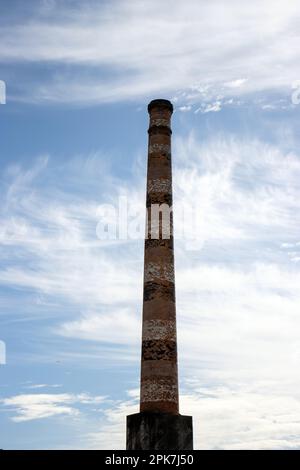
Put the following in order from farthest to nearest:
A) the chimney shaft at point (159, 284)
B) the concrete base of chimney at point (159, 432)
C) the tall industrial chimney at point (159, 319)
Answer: the chimney shaft at point (159, 284)
the tall industrial chimney at point (159, 319)
the concrete base of chimney at point (159, 432)

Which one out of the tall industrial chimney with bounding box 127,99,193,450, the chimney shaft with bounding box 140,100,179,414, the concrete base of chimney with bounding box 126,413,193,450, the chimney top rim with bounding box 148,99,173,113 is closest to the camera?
the concrete base of chimney with bounding box 126,413,193,450

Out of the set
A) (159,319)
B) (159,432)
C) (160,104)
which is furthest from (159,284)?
(160,104)

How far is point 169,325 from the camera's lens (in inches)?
766

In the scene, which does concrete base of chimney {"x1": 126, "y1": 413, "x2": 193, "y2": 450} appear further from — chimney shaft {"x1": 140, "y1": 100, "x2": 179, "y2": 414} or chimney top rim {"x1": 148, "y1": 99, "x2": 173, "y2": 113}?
chimney top rim {"x1": 148, "y1": 99, "x2": 173, "y2": 113}

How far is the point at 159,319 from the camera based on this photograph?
1941 cm

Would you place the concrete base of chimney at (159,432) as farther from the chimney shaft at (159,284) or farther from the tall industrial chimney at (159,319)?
the chimney shaft at (159,284)

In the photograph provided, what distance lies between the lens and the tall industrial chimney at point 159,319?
703 inches

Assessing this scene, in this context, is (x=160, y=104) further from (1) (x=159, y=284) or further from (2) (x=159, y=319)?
(2) (x=159, y=319)

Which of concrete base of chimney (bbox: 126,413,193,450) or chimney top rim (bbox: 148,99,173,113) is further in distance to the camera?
chimney top rim (bbox: 148,99,173,113)

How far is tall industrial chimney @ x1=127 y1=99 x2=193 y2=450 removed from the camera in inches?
703

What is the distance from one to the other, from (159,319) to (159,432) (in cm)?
351

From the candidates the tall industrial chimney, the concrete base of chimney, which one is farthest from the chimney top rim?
the concrete base of chimney

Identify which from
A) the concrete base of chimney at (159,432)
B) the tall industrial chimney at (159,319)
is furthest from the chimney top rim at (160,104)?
the concrete base of chimney at (159,432)

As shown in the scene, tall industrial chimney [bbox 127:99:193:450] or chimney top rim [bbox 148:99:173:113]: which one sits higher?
chimney top rim [bbox 148:99:173:113]
